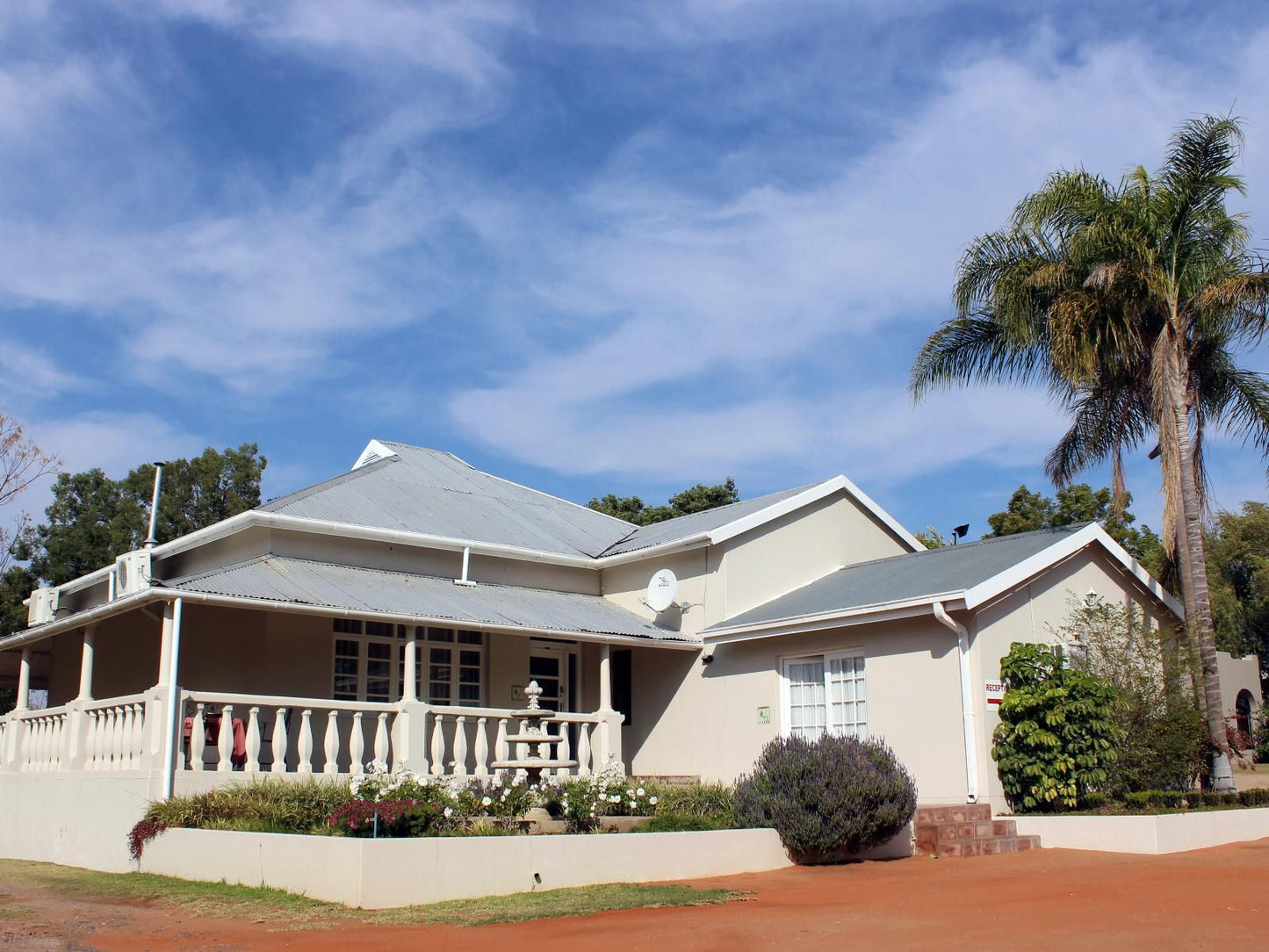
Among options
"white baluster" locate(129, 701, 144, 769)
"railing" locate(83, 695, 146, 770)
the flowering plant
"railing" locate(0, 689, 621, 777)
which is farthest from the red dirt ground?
"railing" locate(0, 689, 621, 777)

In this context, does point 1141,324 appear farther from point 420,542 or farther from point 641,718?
point 420,542

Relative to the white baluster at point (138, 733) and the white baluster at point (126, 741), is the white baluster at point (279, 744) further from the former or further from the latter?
the white baluster at point (126, 741)

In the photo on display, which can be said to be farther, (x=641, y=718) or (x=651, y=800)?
(x=641, y=718)

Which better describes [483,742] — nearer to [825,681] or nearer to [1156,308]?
[825,681]

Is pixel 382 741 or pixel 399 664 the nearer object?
pixel 382 741

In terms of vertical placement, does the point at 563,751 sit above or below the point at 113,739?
below

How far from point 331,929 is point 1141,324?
14113 millimetres

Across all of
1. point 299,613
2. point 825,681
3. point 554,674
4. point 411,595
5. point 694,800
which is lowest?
point 694,800

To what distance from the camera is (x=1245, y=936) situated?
24.7ft

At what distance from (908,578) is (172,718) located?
32.1 ft

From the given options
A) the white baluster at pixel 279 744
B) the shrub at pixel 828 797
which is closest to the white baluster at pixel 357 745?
the white baluster at pixel 279 744

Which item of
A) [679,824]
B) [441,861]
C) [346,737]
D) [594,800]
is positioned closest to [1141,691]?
[679,824]

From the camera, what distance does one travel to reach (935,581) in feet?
50.6

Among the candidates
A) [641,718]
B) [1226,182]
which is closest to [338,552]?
[641,718]
